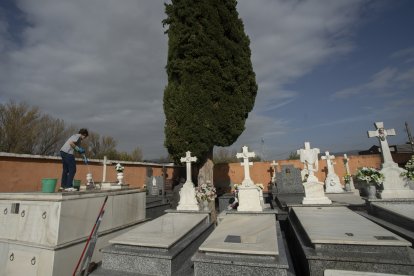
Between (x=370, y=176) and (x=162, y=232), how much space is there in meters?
5.44

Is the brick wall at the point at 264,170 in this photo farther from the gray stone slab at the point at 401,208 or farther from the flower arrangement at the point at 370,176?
the gray stone slab at the point at 401,208

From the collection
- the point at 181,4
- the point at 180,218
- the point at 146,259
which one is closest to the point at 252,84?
the point at 181,4

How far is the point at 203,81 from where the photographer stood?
9.78 m

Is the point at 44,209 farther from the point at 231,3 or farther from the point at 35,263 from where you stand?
the point at 231,3

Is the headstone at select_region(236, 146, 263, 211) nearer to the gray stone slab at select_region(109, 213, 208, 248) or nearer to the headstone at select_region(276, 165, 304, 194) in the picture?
the gray stone slab at select_region(109, 213, 208, 248)

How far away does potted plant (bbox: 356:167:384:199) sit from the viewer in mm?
5740

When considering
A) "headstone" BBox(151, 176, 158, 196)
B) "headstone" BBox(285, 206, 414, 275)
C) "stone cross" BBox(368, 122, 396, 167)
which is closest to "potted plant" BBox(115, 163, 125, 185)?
"headstone" BBox(151, 176, 158, 196)

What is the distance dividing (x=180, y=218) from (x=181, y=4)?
939 centimetres

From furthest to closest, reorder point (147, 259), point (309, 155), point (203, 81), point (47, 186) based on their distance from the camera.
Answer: point (203, 81), point (309, 155), point (47, 186), point (147, 259)

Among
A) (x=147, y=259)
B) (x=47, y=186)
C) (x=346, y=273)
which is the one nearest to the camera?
(x=346, y=273)

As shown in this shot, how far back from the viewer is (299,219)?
4.56 meters

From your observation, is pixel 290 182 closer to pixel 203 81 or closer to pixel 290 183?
pixel 290 183

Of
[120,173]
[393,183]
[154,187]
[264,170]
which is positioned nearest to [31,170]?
[120,173]

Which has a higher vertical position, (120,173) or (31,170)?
(31,170)
